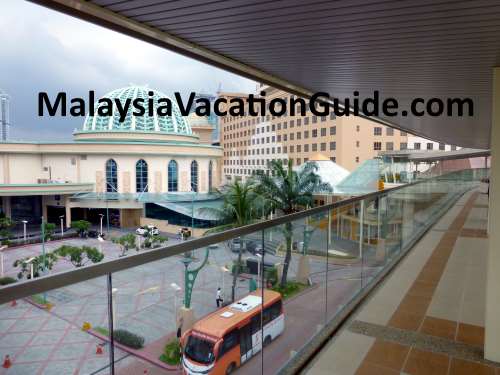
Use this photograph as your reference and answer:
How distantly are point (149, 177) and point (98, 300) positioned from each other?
41.7 meters

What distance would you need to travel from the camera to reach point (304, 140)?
61.4 meters

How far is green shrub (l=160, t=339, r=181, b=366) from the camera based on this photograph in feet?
5.34

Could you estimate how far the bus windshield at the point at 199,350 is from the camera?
69.8 inches

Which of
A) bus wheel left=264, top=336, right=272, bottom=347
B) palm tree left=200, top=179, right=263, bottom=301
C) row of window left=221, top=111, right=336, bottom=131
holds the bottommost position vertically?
palm tree left=200, top=179, right=263, bottom=301

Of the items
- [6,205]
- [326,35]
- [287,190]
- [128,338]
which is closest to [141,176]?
[6,205]

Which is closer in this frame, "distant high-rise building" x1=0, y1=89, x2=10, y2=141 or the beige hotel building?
the beige hotel building

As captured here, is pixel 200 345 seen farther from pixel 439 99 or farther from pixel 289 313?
pixel 439 99

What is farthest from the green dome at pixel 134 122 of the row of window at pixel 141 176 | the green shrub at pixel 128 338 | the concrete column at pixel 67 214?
the green shrub at pixel 128 338

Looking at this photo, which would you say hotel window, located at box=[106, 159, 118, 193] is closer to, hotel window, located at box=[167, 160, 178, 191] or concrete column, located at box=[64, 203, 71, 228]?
concrete column, located at box=[64, 203, 71, 228]

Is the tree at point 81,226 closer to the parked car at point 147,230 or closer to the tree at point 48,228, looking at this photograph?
the tree at point 48,228

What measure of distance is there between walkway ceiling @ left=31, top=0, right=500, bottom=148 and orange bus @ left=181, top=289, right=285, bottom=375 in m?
1.87

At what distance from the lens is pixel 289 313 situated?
2.71 m

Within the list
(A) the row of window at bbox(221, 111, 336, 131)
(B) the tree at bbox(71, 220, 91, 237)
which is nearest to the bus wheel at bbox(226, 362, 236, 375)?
(B) the tree at bbox(71, 220, 91, 237)

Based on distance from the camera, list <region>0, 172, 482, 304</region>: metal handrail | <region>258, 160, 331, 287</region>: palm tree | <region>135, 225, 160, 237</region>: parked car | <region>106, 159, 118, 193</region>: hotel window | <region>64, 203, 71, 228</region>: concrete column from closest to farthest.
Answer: <region>0, 172, 482, 304</region>: metal handrail → <region>258, 160, 331, 287</region>: palm tree → <region>135, 225, 160, 237</region>: parked car → <region>64, 203, 71, 228</region>: concrete column → <region>106, 159, 118, 193</region>: hotel window
